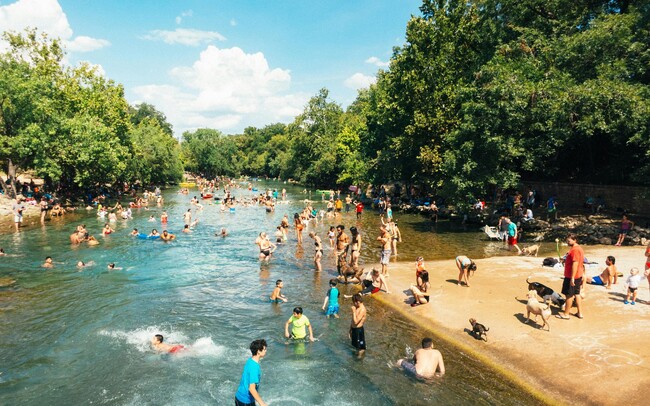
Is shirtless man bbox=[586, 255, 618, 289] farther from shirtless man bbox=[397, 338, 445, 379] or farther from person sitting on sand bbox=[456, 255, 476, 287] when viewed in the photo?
shirtless man bbox=[397, 338, 445, 379]

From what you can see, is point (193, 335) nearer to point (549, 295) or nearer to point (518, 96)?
point (549, 295)

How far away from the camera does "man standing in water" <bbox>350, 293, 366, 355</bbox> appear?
11641 mm

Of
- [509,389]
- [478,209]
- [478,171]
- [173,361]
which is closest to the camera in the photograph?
[509,389]

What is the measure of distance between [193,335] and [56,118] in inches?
1491

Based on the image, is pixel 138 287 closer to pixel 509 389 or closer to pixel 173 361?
pixel 173 361

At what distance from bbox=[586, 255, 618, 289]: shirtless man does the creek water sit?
24.8 ft

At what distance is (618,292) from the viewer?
14.2 m

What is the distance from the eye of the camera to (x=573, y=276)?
12.0m

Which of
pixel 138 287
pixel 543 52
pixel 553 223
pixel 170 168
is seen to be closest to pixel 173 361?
pixel 138 287

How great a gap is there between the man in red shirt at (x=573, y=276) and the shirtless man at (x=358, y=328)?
20.6 feet

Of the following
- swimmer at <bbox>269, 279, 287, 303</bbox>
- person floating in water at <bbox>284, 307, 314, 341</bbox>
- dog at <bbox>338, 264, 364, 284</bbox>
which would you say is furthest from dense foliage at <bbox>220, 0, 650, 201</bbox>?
person floating in water at <bbox>284, 307, 314, 341</bbox>

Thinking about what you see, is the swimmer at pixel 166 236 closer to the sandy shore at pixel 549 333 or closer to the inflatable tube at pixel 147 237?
the inflatable tube at pixel 147 237

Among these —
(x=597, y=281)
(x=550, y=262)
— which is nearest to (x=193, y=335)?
(x=597, y=281)

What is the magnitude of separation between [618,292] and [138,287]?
19.6 metres
